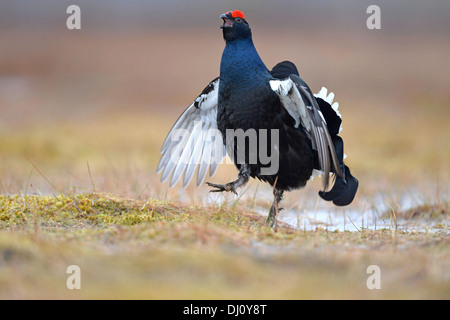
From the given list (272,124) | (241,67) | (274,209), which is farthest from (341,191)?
(241,67)

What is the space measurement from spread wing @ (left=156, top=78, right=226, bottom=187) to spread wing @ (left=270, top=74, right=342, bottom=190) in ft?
4.04

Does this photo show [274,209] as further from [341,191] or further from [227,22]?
[227,22]

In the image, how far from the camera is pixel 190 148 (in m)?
5.88

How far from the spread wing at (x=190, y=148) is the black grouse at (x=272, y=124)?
531 millimetres

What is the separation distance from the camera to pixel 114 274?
286 centimetres

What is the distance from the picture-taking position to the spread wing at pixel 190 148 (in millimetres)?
5777

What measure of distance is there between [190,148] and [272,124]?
1.40 meters

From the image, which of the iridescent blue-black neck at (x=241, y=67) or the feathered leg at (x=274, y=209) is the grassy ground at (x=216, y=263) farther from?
the iridescent blue-black neck at (x=241, y=67)

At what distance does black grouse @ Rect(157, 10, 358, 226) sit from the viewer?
4.50 metres

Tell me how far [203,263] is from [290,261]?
1.59 ft

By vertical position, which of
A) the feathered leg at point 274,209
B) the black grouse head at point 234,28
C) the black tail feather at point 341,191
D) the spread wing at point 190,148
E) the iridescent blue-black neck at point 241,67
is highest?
the black grouse head at point 234,28

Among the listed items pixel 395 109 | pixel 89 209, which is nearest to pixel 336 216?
pixel 89 209

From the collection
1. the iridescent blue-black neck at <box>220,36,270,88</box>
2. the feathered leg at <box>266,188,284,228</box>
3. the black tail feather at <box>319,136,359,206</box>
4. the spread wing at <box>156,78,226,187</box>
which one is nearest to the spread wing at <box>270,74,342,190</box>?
the iridescent blue-black neck at <box>220,36,270,88</box>

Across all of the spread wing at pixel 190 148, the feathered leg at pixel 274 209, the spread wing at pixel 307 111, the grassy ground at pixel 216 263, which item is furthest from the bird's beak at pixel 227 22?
the grassy ground at pixel 216 263
